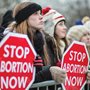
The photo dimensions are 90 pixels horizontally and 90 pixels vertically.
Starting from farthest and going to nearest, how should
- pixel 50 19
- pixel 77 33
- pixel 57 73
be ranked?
pixel 77 33 → pixel 50 19 → pixel 57 73

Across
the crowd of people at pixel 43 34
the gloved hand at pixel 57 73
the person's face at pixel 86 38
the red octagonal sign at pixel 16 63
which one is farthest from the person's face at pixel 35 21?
the person's face at pixel 86 38

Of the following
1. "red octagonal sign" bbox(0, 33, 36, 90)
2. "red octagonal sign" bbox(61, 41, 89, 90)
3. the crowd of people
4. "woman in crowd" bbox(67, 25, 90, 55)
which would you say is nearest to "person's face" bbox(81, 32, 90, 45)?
"woman in crowd" bbox(67, 25, 90, 55)

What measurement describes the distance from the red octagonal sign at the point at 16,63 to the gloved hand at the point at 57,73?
382mm

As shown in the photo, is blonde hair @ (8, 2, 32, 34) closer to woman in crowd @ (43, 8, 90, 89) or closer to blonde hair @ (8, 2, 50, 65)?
blonde hair @ (8, 2, 50, 65)

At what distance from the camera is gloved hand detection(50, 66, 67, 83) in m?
4.80

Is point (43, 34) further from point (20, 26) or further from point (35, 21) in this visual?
point (20, 26)

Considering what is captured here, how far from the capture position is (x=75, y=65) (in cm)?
525

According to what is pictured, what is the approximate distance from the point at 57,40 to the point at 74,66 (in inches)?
28.1

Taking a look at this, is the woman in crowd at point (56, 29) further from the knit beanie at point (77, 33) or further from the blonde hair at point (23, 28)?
the knit beanie at point (77, 33)

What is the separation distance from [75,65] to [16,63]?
3.77 feet

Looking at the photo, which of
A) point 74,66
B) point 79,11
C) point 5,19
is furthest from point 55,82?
point 79,11

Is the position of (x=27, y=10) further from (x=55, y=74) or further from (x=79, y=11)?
(x=79, y=11)

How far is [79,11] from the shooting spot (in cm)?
5781

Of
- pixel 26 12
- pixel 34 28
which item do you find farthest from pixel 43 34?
pixel 26 12
